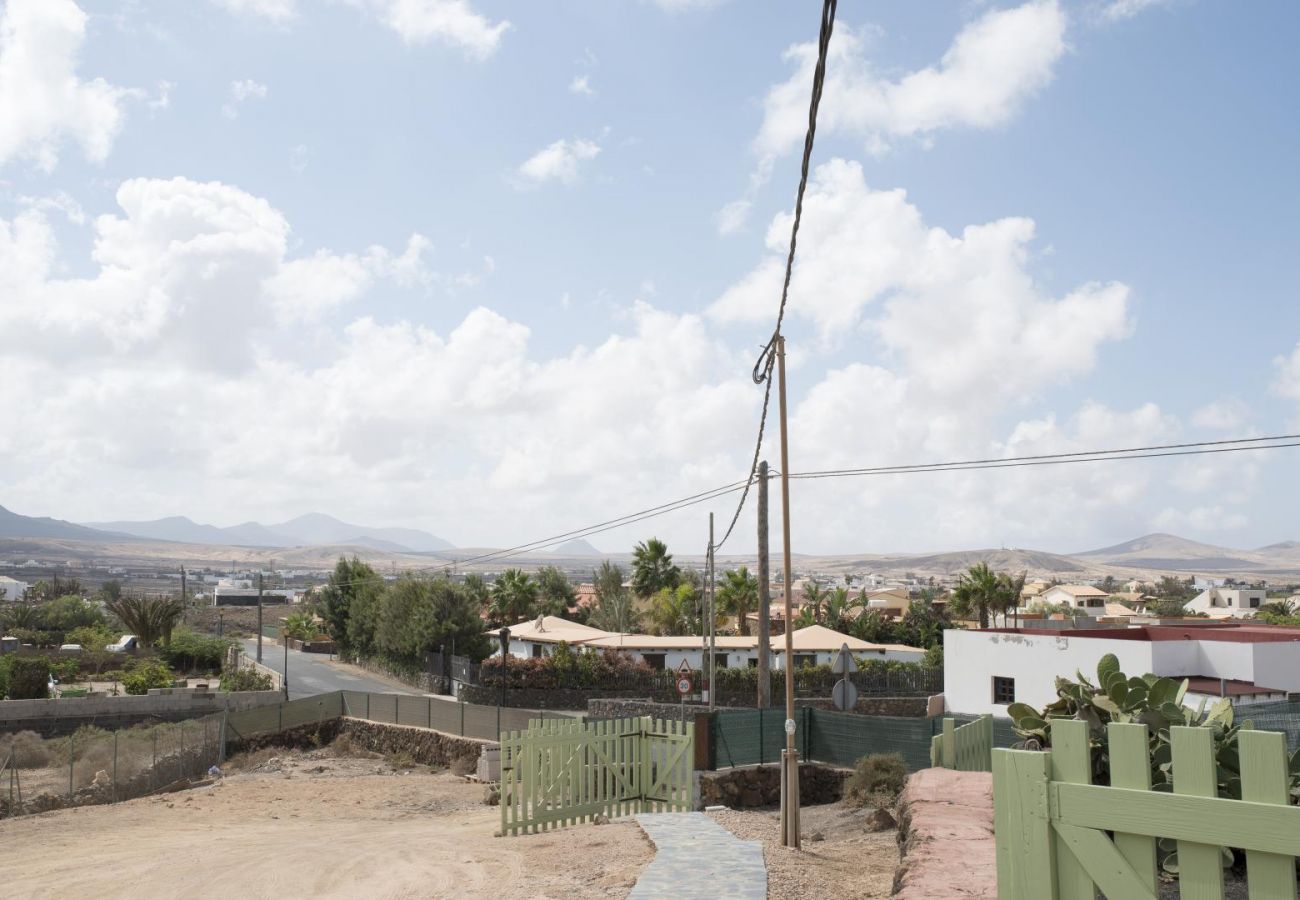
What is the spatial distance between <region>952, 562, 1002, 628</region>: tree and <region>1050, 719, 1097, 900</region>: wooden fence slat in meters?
59.3

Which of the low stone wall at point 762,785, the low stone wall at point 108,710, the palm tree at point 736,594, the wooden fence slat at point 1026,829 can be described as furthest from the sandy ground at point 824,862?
the palm tree at point 736,594

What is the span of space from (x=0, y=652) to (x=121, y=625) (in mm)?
24071

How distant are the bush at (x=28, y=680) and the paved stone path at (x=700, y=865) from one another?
44.8 meters

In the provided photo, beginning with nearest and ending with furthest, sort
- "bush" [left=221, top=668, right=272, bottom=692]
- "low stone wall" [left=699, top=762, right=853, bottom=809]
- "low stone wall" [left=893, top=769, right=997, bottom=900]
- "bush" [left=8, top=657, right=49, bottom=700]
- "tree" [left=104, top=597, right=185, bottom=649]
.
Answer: "low stone wall" [left=893, top=769, right=997, bottom=900] < "low stone wall" [left=699, top=762, right=853, bottom=809] < "bush" [left=8, top=657, right=49, bottom=700] < "bush" [left=221, top=668, right=272, bottom=692] < "tree" [left=104, top=597, right=185, bottom=649]

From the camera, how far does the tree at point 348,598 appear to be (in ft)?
213

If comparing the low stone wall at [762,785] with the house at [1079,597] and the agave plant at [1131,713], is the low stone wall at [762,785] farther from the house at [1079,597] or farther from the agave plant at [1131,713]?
the house at [1079,597]

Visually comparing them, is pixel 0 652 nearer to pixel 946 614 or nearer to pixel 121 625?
pixel 121 625

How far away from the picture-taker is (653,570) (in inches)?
2849

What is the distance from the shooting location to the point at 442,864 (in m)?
14.1

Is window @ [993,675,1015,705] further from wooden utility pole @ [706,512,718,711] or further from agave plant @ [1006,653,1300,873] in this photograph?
agave plant @ [1006,653,1300,873]

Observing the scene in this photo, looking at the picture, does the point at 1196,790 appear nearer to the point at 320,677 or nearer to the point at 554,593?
the point at 320,677

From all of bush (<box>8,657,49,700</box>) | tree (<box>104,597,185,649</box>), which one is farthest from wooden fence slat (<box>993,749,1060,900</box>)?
tree (<box>104,597,185,649</box>)

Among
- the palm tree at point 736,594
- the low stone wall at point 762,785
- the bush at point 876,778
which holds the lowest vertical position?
the low stone wall at point 762,785

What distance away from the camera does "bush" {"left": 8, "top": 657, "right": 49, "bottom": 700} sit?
4697 cm
